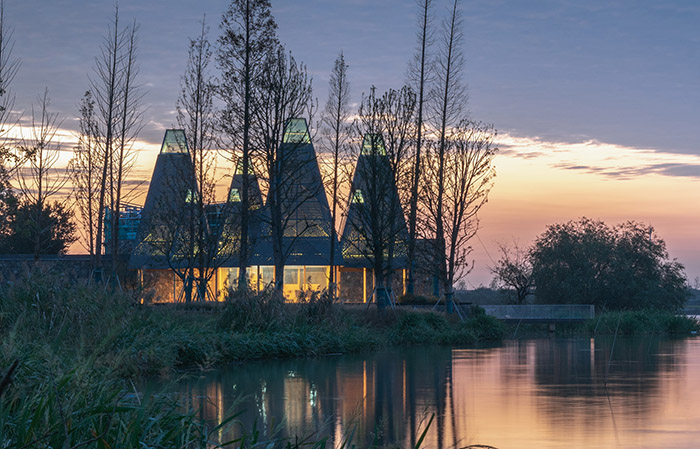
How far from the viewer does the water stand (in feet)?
27.6

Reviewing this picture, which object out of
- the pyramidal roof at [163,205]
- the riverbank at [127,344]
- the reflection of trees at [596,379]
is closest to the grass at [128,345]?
the riverbank at [127,344]

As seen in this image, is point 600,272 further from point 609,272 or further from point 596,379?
point 596,379

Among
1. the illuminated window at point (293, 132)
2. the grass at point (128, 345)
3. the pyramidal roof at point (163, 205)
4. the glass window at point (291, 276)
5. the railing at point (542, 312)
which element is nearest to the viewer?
the grass at point (128, 345)

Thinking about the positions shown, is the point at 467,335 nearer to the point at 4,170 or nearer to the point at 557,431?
the point at 4,170

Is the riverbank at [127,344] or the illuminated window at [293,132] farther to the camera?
the illuminated window at [293,132]

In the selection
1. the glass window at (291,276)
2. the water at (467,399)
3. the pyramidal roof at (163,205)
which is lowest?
the water at (467,399)

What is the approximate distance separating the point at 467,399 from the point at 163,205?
32731 millimetres

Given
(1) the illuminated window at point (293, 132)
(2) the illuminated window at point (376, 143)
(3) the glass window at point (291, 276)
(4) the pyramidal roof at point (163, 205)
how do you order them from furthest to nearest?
(3) the glass window at point (291, 276), (4) the pyramidal roof at point (163, 205), (2) the illuminated window at point (376, 143), (1) the illuminated window at point (293, 132)

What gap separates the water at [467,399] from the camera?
8.41 meters

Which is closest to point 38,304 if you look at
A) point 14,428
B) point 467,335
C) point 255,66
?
point 14,428

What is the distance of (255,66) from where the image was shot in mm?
30953

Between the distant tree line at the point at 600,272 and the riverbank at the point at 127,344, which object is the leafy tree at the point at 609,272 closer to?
the distant tree line at the point at 600,272

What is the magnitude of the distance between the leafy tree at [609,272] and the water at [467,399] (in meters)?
25.6

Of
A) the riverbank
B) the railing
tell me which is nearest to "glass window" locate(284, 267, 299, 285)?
the railing
